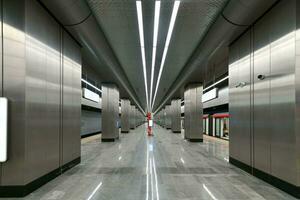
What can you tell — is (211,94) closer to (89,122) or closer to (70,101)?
(70,101)

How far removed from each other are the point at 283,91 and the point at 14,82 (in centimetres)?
630

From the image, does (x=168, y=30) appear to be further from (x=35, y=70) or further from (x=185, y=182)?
(x=185, y=182)

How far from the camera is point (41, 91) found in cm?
570

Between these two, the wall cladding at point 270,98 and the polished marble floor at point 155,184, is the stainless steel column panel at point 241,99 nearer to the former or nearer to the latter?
the wall cladding at point 270,98

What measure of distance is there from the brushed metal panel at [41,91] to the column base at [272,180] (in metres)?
5.90

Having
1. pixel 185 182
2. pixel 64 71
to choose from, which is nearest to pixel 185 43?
pixel 64 71

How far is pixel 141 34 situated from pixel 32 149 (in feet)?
17.3

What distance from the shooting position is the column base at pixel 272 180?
16.4ft

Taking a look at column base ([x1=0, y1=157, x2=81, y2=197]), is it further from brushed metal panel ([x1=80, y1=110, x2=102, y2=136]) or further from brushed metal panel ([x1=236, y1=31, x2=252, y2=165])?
brushed metal panel ([x1=80, y1=110, x2=102, y2=136])

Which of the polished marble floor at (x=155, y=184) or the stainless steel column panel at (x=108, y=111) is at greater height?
the stainless steel column panel at (x=108, y=111)

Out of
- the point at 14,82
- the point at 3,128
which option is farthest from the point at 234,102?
the point at 3,128

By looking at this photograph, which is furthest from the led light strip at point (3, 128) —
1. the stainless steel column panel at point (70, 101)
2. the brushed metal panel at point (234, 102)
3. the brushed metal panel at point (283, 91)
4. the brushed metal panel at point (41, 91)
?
the brushed metal panel at point (234, 102)

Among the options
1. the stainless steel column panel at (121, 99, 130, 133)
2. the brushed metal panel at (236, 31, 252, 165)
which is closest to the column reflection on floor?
the brushed metal panel at (236, 31, 252, 165)

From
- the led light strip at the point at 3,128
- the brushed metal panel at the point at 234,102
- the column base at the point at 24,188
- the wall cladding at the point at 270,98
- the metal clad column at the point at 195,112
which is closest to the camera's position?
the led light strip at the point at 3,128
